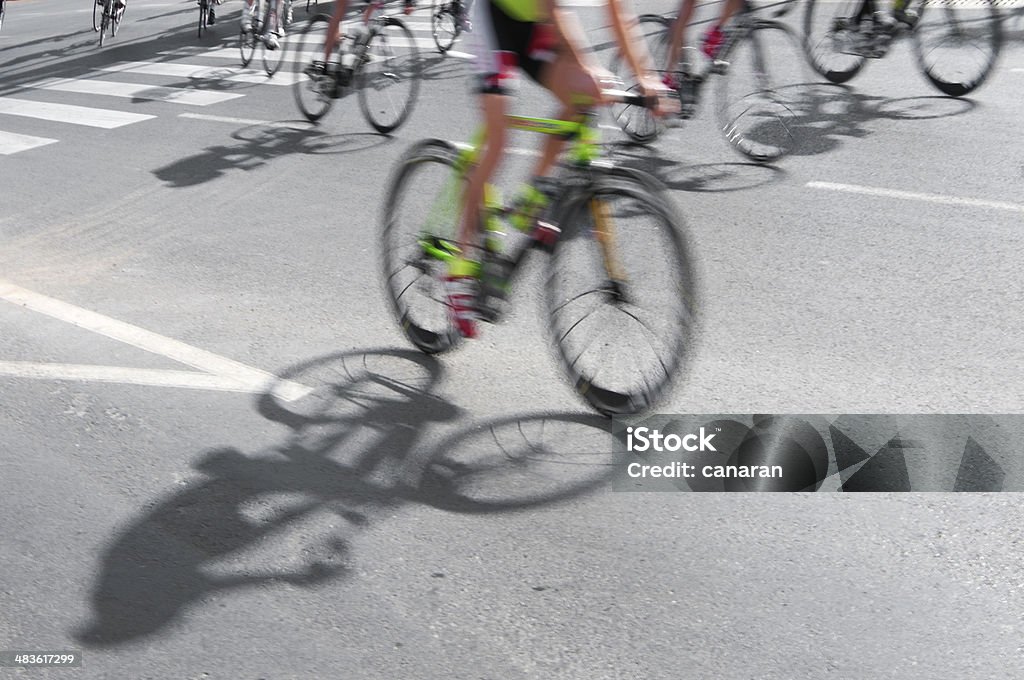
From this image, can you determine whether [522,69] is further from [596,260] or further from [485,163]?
[596,260]

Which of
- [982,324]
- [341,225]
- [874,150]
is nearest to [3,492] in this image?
[341,225]

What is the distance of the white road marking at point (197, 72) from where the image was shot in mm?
12406

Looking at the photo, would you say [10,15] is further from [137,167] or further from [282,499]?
[282,499]

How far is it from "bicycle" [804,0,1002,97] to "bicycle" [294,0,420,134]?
11.2 feet

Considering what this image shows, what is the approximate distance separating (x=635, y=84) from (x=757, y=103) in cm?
98

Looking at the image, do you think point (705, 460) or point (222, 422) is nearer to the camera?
point (705, 460)

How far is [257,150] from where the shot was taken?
9.25 m

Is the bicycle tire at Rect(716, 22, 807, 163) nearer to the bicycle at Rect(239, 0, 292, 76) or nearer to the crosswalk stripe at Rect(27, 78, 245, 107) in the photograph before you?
the crosswalk stripe at Rect(27, 78, 245, 107)

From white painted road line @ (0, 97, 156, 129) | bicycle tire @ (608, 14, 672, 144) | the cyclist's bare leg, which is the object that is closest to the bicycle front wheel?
the cyclist's bare leg

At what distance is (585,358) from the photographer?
439 cm

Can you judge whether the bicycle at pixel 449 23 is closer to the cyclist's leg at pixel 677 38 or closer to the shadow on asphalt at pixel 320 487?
the cyclist's leg at pixel 677 38

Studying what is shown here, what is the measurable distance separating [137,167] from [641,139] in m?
4.23

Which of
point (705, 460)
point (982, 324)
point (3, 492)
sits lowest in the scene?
point (3, 492)

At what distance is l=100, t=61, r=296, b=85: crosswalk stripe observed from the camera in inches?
489
